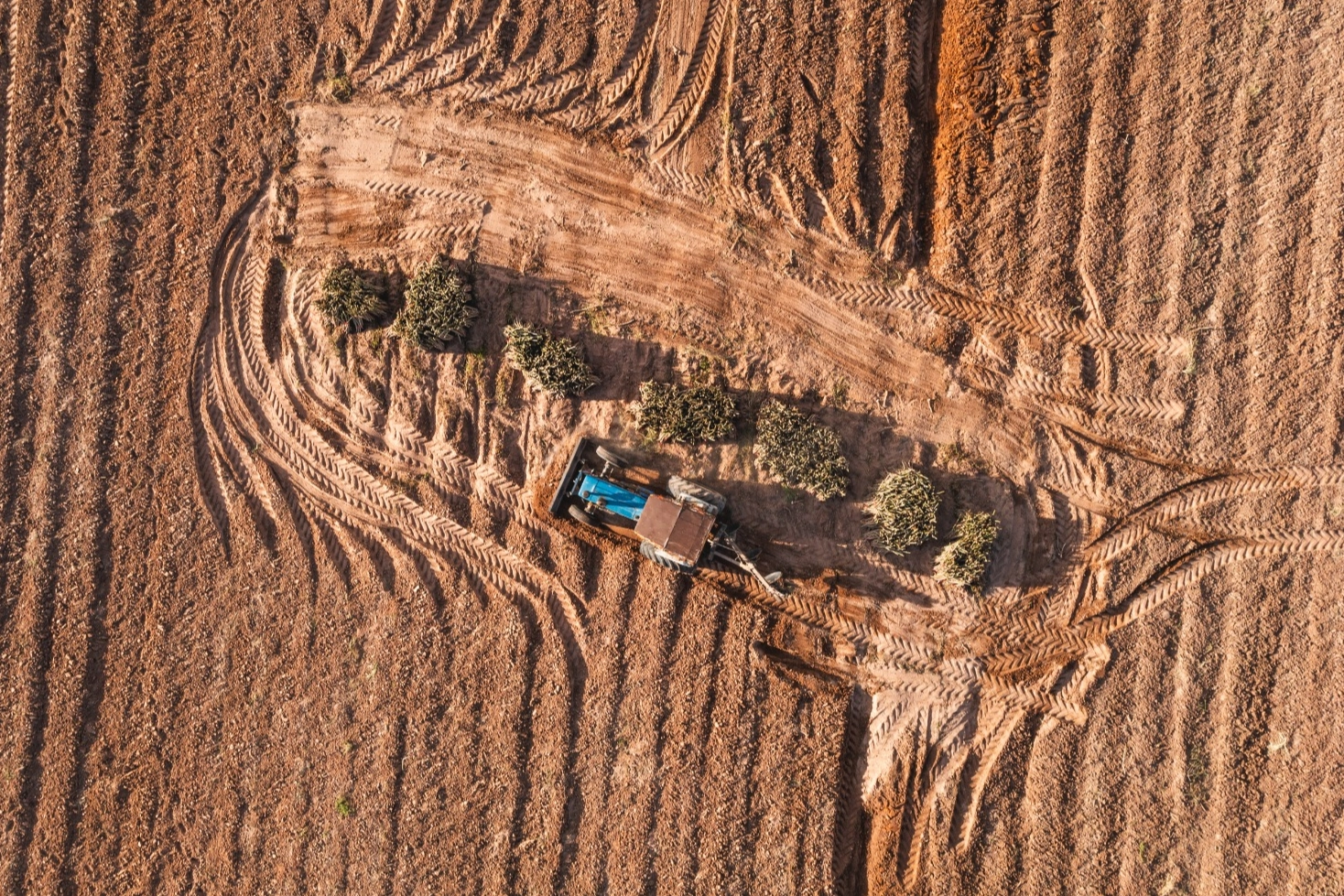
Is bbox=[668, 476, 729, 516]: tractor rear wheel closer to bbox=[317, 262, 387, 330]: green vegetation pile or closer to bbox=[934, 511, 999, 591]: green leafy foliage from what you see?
bbox=[934, 511, 999, 591]: green leafy foliage

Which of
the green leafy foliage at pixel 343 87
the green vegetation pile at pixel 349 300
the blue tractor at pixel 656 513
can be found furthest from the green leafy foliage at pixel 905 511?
the green leafy foliage at pixel 343 87

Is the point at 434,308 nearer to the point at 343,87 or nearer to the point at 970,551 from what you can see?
the point at 343,87

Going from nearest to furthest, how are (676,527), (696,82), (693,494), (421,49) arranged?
1. (676,527)
2. (693,494)
3. (696,82)
4. (421,49)

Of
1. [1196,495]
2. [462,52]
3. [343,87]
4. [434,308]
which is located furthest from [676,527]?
[343,87]

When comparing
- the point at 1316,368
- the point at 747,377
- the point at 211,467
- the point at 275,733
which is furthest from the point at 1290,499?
the point at 211,467

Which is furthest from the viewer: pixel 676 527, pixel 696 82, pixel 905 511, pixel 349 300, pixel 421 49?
pixel 421 49

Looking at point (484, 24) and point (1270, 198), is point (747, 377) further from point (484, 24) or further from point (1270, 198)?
point (1270, 198)
